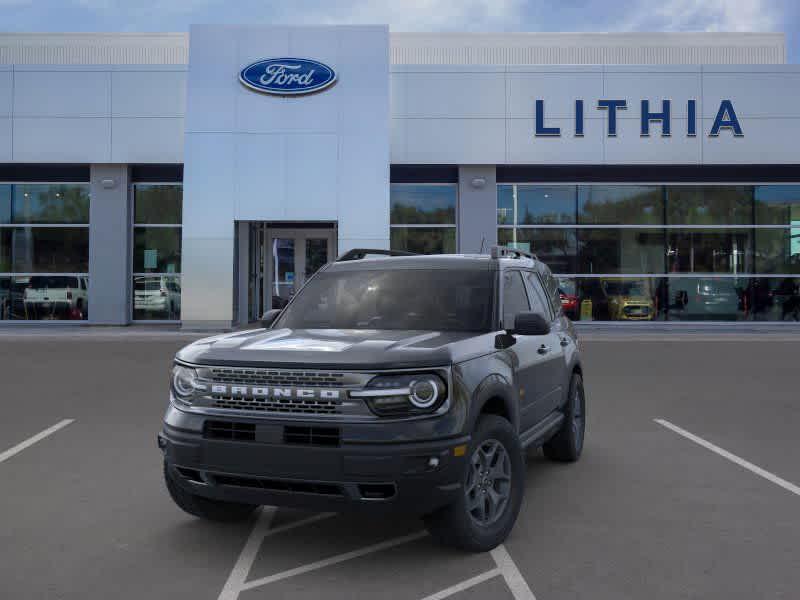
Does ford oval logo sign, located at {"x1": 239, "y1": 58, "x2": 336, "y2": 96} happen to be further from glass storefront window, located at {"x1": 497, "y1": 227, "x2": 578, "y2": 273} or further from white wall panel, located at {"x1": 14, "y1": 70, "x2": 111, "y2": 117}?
glass storefront window, located at {"x1": 497, "y1": 227, "x2": 578, "y2": 273}

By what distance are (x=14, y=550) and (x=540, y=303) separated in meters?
4.14

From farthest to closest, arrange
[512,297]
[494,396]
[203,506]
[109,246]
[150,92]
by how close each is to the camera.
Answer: [109,246] → [150,92] → [512,297] → [203,506] → [494,396]

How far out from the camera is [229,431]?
4.39 m

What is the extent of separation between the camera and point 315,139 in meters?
22.7

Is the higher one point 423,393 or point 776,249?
point 776,249

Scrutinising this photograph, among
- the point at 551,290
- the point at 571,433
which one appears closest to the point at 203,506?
the point at 571,433

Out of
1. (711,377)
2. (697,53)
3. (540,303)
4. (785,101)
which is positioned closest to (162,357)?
(711,377)

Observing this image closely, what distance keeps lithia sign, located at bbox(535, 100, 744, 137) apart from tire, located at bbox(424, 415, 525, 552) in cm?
1987

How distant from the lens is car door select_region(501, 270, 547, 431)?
5375mm

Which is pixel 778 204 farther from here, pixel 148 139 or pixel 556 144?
pixel 148 139

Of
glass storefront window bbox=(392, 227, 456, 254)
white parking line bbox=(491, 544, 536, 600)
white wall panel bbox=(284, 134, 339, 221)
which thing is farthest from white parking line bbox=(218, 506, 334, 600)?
glass storefront window bbox=(392, 227, 456, 254)

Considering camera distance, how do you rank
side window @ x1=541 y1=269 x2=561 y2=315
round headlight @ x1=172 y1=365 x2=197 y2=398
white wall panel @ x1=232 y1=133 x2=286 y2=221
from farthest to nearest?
white wall panel @ x1=232 y1=133 x2=286 y2=221 < side window @ x1=541 y1=269 x2=561 y2=315 < round headlight @ x1=172 y1=365 x2=197 y2=398

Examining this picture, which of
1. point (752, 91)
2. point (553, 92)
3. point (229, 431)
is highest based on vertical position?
point (752, 91)

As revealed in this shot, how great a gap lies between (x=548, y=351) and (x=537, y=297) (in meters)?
0.57
